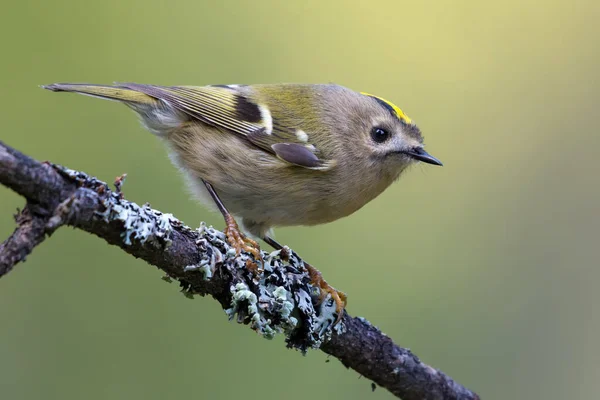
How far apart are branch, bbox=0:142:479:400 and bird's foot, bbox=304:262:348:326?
0.03 metres

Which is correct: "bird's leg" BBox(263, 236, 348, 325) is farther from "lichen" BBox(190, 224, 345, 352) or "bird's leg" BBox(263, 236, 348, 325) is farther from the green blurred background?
the green blurred background

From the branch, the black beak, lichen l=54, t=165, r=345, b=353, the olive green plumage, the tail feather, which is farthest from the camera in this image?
the black beak

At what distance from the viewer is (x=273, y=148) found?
287 cm

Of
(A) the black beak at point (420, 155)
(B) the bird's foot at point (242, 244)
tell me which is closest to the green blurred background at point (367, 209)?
(A) the black beak at point (420, 155)

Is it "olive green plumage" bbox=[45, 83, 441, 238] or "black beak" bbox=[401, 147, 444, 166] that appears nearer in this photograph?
"olive green plumage" bbox=[45, 83, 441, 238]

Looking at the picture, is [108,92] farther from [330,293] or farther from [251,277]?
[330,293]

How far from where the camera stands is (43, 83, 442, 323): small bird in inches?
111

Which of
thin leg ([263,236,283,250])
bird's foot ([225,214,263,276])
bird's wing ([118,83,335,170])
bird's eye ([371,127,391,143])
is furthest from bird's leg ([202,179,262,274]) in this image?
bird's eye ([371,127,391,143])

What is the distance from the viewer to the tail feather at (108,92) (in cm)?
272

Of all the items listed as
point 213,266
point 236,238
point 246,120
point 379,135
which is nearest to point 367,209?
point 379,135

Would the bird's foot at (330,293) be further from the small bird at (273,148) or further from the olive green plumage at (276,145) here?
the olive green plumage at (276,145)

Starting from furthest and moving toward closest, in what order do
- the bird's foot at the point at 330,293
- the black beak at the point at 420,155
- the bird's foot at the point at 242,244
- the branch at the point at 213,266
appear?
1. the black beak at the point at 420,155
2. the bird's foot at the point at 330,293
3. the bird's foot at the point at 242,244
4. the branch at the point at 213,266

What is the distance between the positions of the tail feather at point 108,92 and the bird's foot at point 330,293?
116cm

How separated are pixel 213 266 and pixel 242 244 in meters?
0.42
